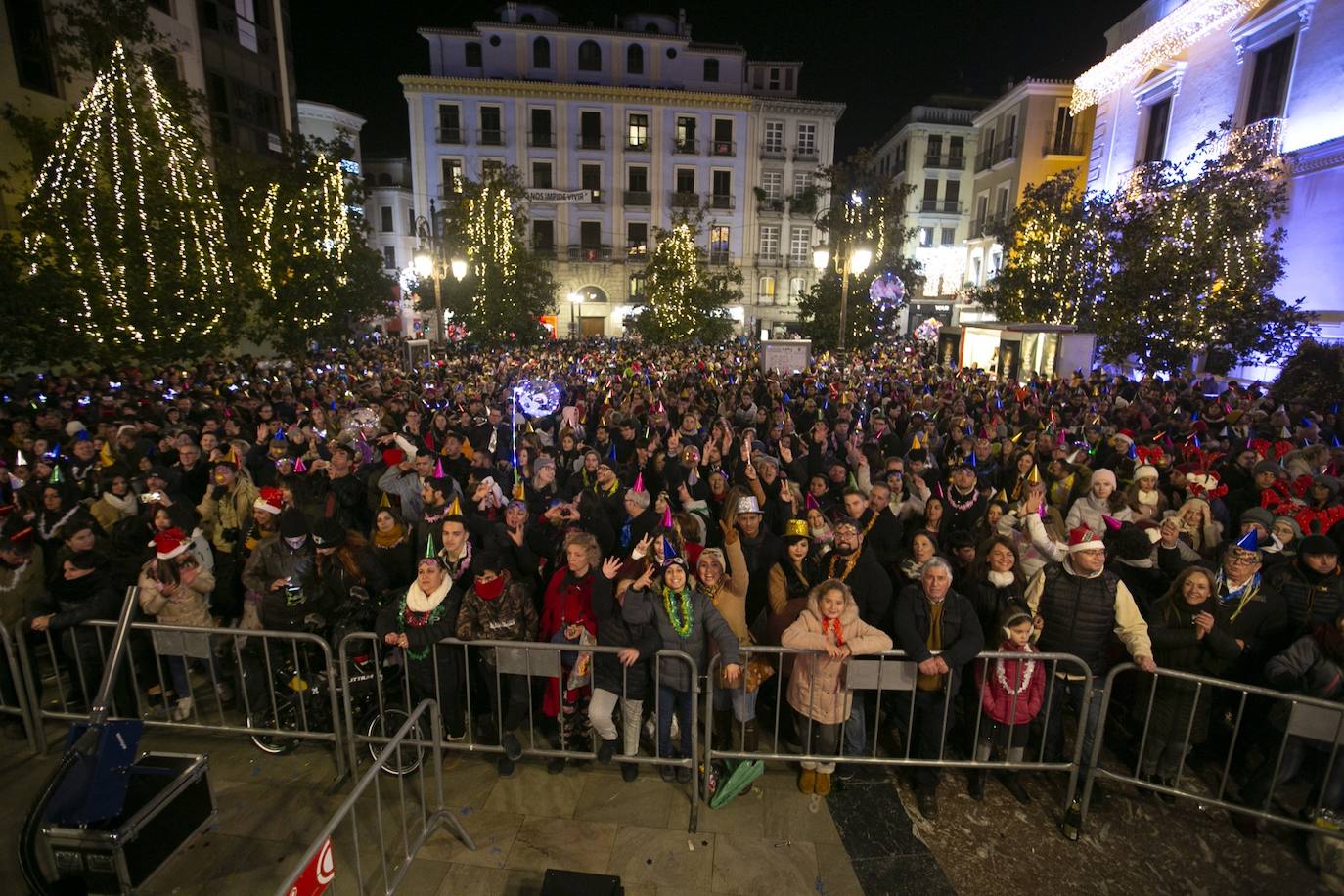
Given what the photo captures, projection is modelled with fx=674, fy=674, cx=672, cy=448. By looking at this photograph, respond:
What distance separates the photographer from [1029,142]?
3375 cm

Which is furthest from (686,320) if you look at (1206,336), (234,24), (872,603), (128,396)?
(872,603)

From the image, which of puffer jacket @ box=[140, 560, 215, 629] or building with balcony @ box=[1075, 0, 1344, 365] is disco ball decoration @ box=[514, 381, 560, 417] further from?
building with balcony @ box=[1075, 0, 1344, 365]

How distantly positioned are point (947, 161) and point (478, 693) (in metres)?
49.9

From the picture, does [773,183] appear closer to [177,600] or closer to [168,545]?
[168,545]

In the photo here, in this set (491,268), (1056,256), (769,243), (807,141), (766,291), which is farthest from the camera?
(766,291)

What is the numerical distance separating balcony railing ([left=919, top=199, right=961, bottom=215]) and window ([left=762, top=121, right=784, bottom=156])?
34.7ft

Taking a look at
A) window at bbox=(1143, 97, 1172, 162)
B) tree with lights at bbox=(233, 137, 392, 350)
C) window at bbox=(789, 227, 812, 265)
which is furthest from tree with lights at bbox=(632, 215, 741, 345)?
window at bbox=(789, 227, 812, 265)

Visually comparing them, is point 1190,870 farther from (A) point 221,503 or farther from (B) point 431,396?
(B) point 431,396

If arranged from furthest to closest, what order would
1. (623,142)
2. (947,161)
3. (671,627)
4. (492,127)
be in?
1. (947,161)
2. (623,142)
3. (492,127)
4. (671,627)

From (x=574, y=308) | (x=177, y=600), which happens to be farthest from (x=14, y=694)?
(x=574, y=308)

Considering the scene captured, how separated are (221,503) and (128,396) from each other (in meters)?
7.55

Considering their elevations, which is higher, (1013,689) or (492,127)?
(492,127)

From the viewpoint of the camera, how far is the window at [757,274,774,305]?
45.5m

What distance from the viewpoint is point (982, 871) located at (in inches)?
156
